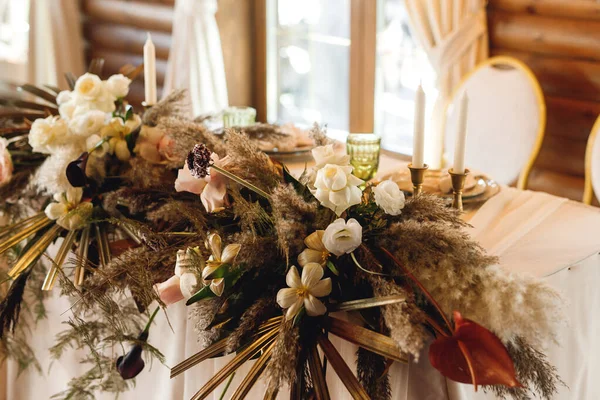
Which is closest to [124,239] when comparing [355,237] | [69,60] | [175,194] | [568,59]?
[175,194]

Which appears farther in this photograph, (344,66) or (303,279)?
(344,66)

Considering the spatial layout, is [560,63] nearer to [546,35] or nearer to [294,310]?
[546,35]

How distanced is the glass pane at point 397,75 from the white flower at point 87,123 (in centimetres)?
161

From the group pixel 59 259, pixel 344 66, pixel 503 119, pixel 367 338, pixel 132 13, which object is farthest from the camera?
pixel 132 13

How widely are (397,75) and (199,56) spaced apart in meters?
0.90

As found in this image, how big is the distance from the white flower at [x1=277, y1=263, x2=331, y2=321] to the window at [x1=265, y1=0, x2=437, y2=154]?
188 cm

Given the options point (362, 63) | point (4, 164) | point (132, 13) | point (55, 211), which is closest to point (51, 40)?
point (132, 13)

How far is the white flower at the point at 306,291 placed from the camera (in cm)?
94

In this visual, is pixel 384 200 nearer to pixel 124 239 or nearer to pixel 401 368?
pixel 401 368

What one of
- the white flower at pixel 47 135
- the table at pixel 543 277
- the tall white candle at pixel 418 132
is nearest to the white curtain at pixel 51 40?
the white flower at pixel 47 135

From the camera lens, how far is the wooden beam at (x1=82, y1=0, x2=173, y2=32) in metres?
3.68

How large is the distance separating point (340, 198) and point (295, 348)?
0.21 m

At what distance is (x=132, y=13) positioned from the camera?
381cm

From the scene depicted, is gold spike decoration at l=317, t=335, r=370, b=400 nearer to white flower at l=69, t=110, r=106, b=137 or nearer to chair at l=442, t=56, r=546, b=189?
white flower at l=69, t=110, r=106, b=137
